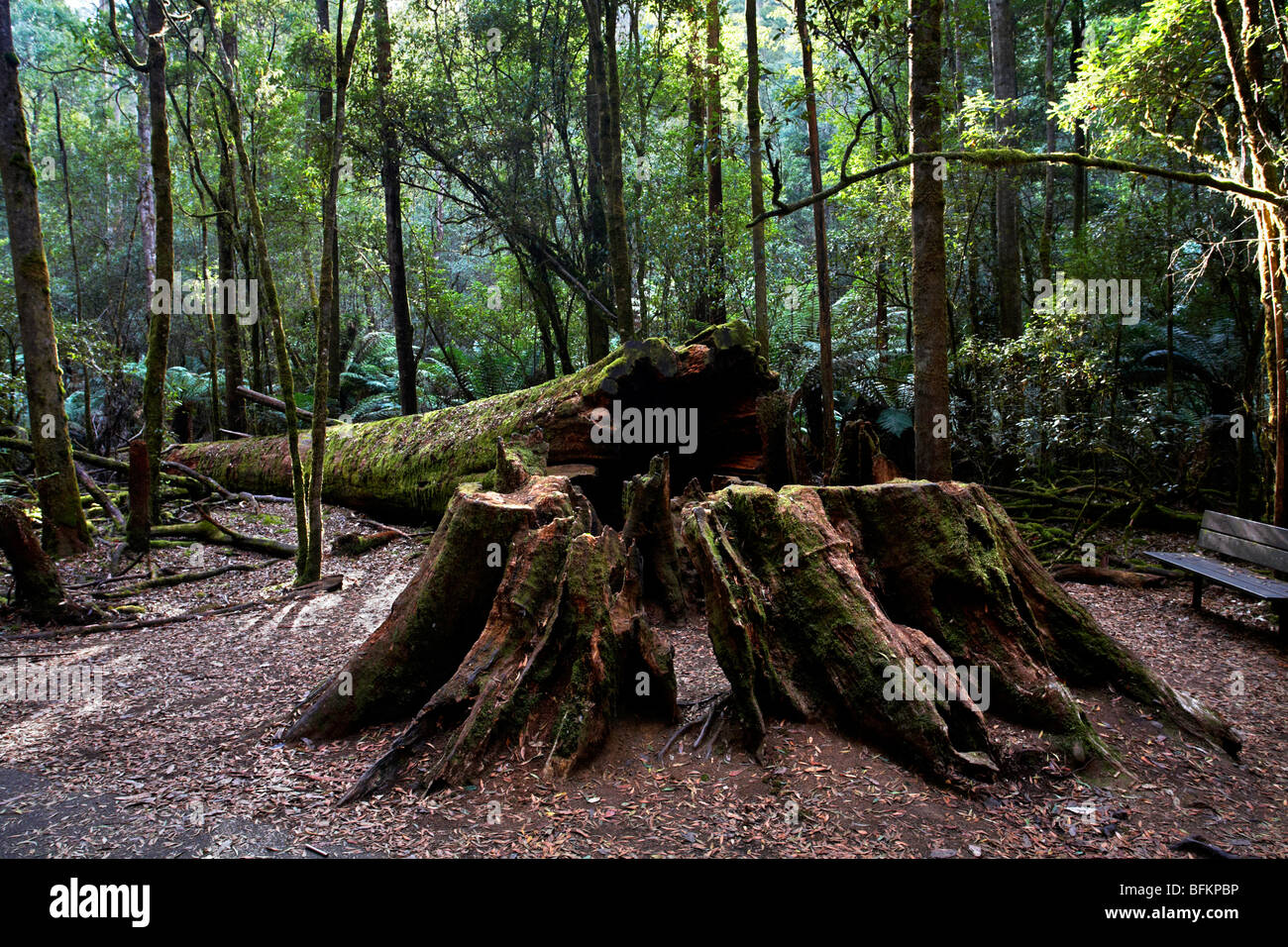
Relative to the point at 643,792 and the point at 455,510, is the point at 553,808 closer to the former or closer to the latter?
the point at 643,792

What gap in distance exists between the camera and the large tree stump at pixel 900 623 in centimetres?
321

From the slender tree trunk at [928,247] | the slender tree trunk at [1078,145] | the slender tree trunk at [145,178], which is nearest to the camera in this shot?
the slender tree trunk at [928,247]

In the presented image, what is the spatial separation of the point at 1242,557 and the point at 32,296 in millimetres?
11543

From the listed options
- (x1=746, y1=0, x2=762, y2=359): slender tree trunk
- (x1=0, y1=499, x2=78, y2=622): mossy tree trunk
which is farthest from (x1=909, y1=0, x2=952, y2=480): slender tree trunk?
(x1=0, y1=499, x2=78, y2=622): mossy tree trunk

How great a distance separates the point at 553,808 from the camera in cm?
290

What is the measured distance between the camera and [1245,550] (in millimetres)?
5945

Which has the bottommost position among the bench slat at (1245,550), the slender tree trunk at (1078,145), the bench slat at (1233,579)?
the bench slat at (1233,579)

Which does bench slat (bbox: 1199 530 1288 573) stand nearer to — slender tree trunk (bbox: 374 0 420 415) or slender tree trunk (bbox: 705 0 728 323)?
slender tree trunk (bbox: 705 0 728 323)

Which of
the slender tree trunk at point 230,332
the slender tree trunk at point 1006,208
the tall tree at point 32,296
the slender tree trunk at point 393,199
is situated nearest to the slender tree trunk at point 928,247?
the slender tree trunk at point 1006,208

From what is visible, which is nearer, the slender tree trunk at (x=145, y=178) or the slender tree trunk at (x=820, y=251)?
the slender tree trunk at (x=820, y=251)

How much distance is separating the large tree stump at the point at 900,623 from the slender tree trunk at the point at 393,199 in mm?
11706

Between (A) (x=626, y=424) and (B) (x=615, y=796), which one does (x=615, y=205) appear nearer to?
(A) (x=626, y=424)

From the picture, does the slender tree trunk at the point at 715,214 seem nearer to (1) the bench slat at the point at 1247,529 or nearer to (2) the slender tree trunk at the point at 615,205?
(2) the slender tree trunk at the point at 615,205
